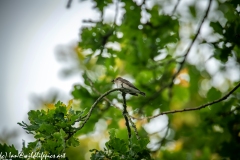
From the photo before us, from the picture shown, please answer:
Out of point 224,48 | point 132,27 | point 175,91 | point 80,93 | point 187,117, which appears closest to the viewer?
point 224,48

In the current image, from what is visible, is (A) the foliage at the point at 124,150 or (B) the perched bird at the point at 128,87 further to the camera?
(B) the perched bird at the point at 128,87

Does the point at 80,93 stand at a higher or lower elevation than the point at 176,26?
lower

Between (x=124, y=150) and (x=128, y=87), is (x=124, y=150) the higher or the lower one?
the lower one

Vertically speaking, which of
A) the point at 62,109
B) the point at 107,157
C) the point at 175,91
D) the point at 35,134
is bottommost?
the point at 107,157

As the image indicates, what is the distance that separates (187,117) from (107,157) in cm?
697

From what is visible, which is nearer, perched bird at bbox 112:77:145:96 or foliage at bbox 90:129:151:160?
foliage at bbox 90:129:151:160

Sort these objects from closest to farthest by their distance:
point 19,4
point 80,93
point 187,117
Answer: point 80,93
point 187,117
point 19,4

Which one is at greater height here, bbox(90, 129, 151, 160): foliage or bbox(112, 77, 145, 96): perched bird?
bbox(112, 77, 145, 96): perched bird

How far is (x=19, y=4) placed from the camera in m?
118

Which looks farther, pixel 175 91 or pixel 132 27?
pixel 175 91

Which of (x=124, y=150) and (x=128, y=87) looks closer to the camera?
(x=124, y=150)

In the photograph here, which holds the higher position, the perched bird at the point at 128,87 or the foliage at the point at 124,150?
the perched bird at the point at 128,87

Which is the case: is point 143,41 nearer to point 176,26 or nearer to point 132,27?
point 132,27

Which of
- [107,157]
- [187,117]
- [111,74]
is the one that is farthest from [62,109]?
[187,117]
